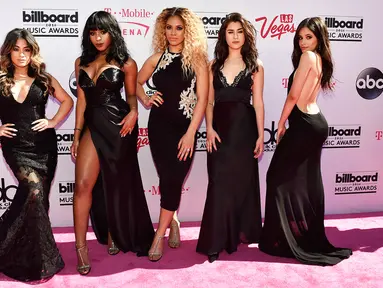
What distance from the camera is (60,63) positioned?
4094 millimetres

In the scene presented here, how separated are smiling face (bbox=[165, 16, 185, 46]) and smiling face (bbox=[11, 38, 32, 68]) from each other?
1010 mm

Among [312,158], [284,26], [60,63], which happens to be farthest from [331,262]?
[60,63]

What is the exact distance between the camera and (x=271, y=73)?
14.5 feet

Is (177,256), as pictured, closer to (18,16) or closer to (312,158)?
(312,158)

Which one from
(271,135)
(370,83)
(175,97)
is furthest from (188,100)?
(370,83)

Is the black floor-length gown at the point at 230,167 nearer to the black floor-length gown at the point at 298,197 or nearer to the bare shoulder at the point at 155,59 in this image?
the black floor-length gown at the point at 298,197

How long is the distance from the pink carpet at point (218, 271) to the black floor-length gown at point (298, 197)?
0.38 ft

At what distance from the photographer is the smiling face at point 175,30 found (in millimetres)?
3260

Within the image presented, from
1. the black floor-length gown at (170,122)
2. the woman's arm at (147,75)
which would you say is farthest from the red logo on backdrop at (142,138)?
the black floor-length gown at (170,122)

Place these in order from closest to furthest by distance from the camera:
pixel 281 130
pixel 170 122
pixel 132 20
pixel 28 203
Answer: pixel 28 203
pixel 170 122
pixel 281 130
pixel 132 20

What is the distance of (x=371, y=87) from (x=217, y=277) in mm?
2713

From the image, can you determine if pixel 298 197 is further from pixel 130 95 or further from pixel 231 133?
pixel 130 95

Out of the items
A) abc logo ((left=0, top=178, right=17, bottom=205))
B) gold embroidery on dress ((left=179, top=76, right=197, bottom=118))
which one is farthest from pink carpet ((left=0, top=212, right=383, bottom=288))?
gold embroidery on dress ((left=179, top=76, right=197, bottom=118))

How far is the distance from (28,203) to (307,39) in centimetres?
238
